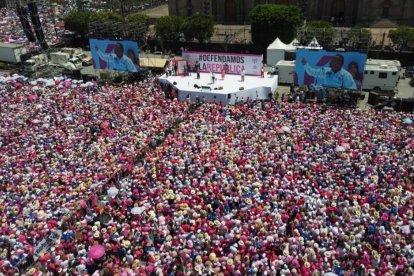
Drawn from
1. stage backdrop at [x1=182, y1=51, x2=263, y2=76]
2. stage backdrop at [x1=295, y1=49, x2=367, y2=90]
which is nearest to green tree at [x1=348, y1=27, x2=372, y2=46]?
stage backdrop at [x1=295, y1=49, x2=367, y2=90]

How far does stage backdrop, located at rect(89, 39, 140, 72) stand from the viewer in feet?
109

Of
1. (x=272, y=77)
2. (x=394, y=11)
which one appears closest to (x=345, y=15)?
(x=394, y=11)

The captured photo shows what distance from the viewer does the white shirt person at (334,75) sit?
90.4ft

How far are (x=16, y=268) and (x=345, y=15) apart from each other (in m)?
54.4

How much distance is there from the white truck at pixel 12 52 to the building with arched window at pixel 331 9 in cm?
2734

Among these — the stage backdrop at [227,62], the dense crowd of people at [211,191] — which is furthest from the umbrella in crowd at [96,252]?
the stage backdrop at [227,62]

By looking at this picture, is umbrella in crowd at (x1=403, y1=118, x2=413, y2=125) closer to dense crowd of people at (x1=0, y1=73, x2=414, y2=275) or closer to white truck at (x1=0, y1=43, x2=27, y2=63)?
dense crowd of people at (x1=0, y1=73, x2=414, y2=275)

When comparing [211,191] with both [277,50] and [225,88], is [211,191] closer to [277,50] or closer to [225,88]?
[225,88]

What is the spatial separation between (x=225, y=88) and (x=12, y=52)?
29849 millimetres

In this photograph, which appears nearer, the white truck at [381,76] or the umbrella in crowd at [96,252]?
the umbrella in crowd at [96,252]

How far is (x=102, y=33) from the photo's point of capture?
3556 cm

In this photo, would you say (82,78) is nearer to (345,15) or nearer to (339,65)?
(339,65)

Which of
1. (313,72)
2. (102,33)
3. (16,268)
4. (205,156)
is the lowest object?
(16,268)

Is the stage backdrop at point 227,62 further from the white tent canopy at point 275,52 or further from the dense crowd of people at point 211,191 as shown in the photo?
the white tent canopy at point 275,52
